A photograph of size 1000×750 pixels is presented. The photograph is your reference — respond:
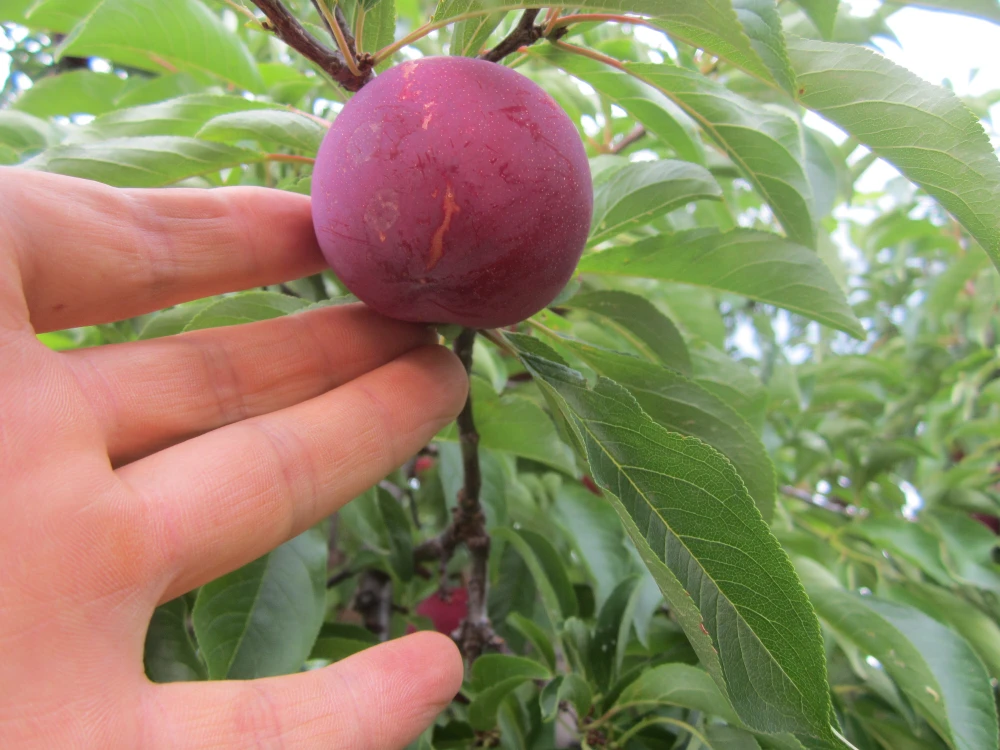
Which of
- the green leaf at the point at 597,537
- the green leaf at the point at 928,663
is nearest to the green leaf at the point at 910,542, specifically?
the green leaf at the point at 928,663

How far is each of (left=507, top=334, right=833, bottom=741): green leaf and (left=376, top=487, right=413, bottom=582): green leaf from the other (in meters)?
0.47

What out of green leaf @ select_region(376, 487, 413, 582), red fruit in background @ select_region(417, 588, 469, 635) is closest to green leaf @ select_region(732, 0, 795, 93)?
green leaf @ select_region(376, 487, 413, 582)

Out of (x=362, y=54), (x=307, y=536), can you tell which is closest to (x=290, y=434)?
(x=307, y=536)

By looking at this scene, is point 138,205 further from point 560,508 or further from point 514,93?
point 560,508

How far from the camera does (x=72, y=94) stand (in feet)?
4.20

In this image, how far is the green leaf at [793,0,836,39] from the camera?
804 millimetres

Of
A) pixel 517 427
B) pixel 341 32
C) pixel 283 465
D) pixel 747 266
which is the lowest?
pixel 517 427

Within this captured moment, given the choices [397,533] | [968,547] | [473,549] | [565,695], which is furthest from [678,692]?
[968,547]

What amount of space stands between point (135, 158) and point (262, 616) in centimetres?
58

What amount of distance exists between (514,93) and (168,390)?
0.47 m

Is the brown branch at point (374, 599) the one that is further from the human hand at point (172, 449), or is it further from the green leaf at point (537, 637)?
the human hand at point (172, 449)

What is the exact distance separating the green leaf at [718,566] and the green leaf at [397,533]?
47 cm

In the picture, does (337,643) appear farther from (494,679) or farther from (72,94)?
(72,94)

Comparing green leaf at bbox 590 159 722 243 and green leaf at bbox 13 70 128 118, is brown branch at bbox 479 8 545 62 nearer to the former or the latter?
green leaf at bbox 590 159 722 243
